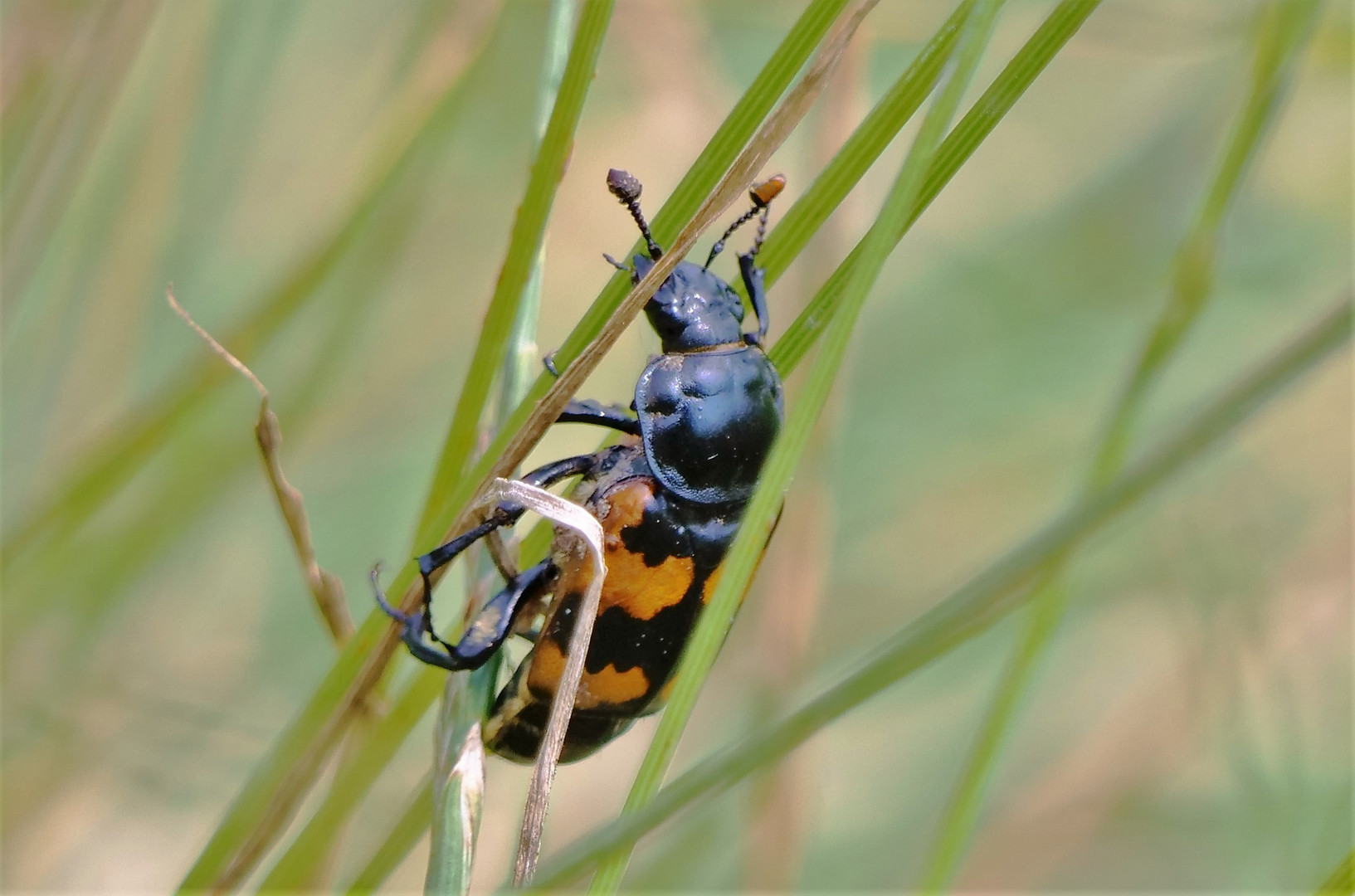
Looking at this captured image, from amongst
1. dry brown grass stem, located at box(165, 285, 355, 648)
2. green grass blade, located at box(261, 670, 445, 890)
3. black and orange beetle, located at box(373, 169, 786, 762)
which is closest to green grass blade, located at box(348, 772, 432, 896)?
green grass blade, located at box(261, 670, 445, 890)

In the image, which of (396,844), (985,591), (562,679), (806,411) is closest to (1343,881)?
(985,591)

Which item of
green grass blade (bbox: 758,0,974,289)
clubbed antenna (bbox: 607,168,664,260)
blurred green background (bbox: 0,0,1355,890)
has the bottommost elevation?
blurred green background (bbox: 0,0,1355,890)

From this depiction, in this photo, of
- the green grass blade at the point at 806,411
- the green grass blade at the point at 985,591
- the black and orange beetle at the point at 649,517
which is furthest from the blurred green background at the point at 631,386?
the green grass blade at the point at 985,591

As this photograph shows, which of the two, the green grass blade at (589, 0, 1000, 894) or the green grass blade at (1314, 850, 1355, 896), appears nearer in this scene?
the green grass blade at (589, 0, 1000, 894)

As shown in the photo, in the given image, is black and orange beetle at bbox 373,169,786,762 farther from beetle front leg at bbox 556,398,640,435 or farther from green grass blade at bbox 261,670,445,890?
green grass blade at bbox 261,670,445,890

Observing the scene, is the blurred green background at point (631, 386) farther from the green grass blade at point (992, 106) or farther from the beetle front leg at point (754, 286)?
the green grass blade at point (992, 106)

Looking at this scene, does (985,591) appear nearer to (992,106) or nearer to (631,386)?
(992,106)

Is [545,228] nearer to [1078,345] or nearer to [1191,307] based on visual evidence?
[1191,307]
